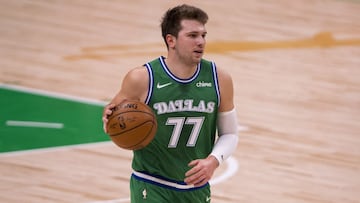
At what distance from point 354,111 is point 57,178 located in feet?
14.3

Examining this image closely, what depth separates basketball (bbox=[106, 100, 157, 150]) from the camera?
7.02 metres

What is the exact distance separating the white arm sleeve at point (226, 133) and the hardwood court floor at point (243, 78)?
2.83m

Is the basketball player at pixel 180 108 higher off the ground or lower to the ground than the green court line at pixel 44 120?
higher

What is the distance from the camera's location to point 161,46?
14898 millimetres

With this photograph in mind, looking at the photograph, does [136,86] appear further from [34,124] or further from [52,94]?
[52,94]

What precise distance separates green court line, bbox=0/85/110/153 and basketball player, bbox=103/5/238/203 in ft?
13.8

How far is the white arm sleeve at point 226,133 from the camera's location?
24.0ft

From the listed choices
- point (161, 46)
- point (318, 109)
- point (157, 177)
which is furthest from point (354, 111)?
point (157, 177)

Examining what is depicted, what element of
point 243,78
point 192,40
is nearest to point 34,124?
point 243,78

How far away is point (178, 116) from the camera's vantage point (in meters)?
7.26

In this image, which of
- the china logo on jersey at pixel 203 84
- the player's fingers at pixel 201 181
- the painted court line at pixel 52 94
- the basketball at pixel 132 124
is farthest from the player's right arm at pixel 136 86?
the painted court line at pixel 52 94

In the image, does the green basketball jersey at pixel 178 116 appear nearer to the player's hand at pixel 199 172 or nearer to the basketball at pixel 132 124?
the basketball at pixel 132 124

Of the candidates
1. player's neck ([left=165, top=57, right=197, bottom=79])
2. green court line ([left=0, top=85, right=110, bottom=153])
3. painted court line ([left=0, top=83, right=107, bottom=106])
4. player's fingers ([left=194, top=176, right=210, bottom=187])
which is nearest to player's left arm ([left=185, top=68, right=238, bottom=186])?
player's fingers ([left=194, top=176, right=210, bottom=187])

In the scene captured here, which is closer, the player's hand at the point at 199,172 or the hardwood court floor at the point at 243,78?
the player's hand at the point at 199,172
